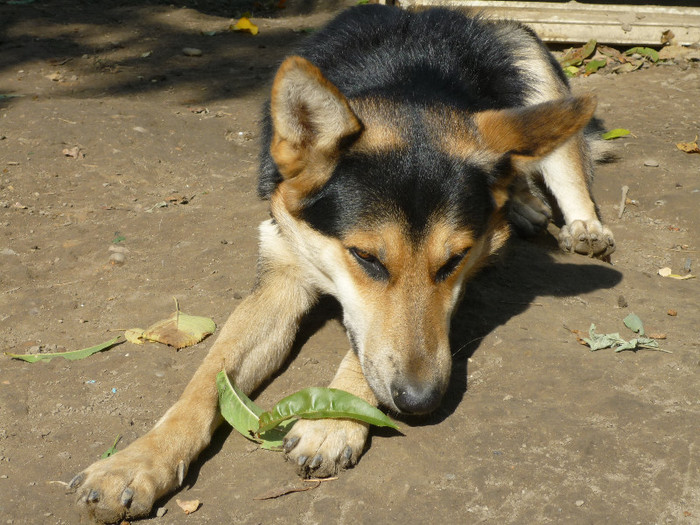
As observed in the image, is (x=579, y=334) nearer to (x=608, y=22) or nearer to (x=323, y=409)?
(x=323, y=409)

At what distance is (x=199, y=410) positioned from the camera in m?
3.21

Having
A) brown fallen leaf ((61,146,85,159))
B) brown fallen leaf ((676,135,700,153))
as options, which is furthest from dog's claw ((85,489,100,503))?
brown fallen leaf ((676,135,700,153))

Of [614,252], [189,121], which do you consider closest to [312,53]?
[614,252]

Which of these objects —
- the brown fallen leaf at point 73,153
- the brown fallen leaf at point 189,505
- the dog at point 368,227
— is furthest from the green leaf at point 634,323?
the brown fallen leaf at point 73,153

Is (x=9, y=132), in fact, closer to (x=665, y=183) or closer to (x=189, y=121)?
(x=189, y=121)

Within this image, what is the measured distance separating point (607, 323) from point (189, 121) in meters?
4.41

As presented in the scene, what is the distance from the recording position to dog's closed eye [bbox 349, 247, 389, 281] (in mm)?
3180

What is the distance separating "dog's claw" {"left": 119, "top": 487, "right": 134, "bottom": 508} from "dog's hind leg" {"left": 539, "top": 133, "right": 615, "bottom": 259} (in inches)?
133

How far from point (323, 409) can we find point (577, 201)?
3.01 metres

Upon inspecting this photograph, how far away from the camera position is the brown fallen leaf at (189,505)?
2848 mm

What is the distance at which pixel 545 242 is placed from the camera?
17.3ft

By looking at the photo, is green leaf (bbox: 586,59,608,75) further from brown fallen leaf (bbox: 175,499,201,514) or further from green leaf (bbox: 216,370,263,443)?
brown fallen leaf (bbox: 175,499,201,514)

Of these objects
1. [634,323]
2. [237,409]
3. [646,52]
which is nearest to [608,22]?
[646,52]

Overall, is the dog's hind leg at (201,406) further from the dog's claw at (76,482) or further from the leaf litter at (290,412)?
the leaf litter at (290,412)
